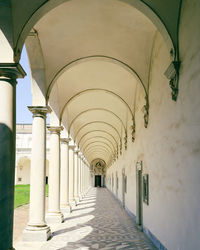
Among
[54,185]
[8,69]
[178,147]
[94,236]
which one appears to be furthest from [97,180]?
[8,69]

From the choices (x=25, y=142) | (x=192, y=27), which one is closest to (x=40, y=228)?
(x=192, y=27)

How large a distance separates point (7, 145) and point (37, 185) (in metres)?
4.47

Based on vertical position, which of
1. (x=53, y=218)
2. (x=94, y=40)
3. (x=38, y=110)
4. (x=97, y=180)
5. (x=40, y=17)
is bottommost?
(x=97, y=180)

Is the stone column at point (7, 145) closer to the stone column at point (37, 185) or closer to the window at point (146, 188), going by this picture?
Result: the stone column at point (37, 185)

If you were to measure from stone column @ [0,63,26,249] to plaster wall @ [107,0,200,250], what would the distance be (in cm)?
342

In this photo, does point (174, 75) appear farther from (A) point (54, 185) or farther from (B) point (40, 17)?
(A) point (54, 185)

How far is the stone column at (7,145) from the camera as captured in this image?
214 inches

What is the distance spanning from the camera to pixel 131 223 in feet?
45.3

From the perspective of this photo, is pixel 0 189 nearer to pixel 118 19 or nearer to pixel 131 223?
pixel 118 19

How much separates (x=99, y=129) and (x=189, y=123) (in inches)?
967

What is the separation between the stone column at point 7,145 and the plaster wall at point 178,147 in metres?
3.42

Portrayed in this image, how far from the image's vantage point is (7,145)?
5.60 meters

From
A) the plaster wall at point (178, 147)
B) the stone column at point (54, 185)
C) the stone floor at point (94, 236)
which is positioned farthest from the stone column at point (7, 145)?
the stone column at point (54, 185)

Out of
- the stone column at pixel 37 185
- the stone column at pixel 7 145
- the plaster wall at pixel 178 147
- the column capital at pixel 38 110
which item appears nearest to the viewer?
the stone column at pixel 7 145
